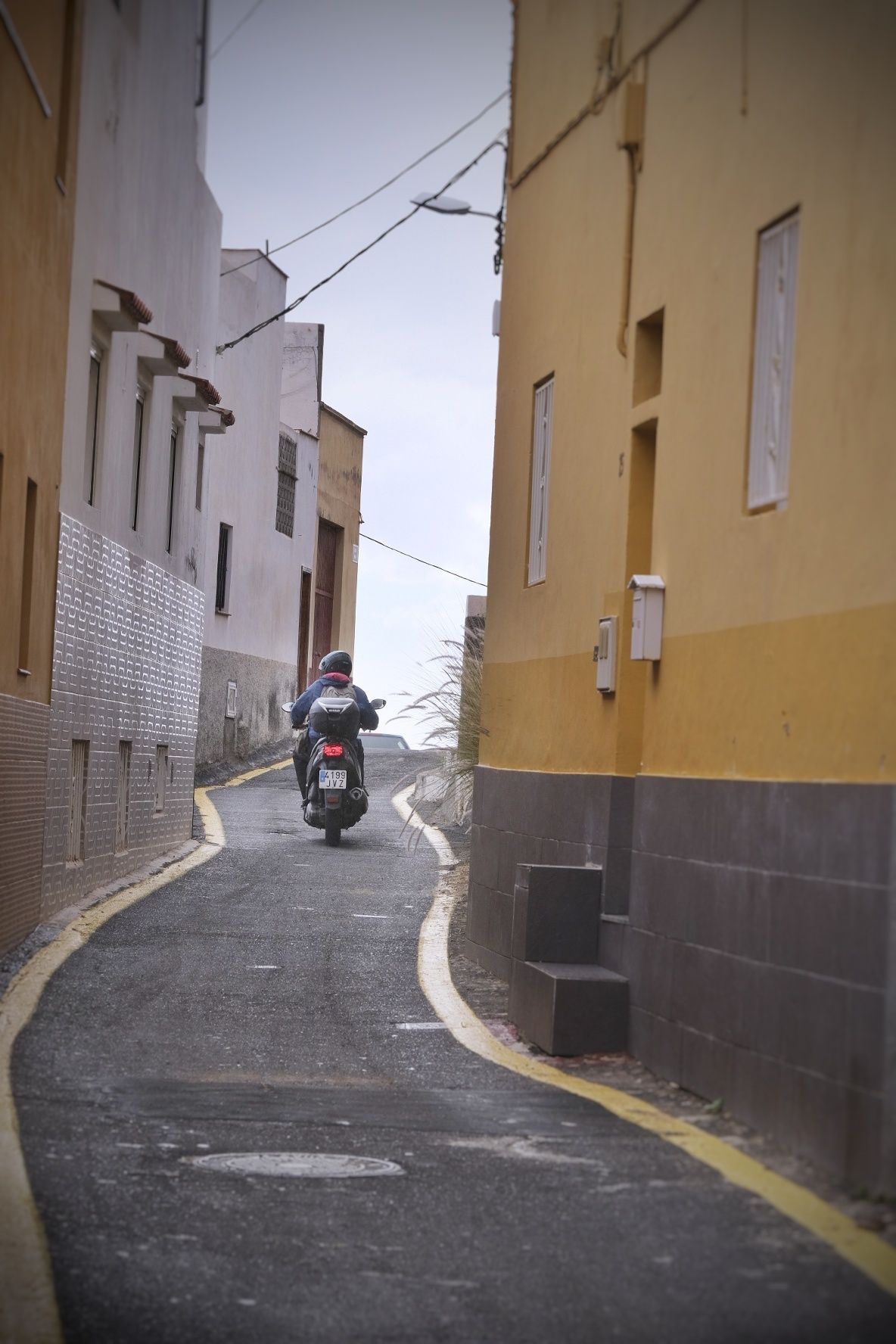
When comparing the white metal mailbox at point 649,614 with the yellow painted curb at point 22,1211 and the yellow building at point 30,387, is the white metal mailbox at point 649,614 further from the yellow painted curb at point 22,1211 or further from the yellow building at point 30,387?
the yellow building at point 30,387

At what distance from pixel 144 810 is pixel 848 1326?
12.6 metres

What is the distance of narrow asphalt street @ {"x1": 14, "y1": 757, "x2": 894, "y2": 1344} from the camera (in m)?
4.45

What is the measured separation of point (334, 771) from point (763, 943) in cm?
1156

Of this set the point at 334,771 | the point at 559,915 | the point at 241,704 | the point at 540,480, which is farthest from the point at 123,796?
the point at 241,704

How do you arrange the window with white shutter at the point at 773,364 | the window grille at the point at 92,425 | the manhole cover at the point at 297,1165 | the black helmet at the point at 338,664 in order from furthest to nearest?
the black helmet at the point at 338,664
the window grille at the point at 92,425
the window with white shutter at the point at 773,364
the manhole cover at the point at 297,1165

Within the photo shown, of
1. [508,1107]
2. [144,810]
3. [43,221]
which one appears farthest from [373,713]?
[508,1107]

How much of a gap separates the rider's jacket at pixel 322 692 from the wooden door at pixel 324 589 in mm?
19153

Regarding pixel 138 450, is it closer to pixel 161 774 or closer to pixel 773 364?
pixel 161 774

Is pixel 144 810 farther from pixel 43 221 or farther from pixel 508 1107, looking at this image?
pixel 508 1107

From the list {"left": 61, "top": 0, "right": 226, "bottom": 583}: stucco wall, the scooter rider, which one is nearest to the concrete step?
{"left": 61, "top": 0, "right": 226, "bottom": 583}: stucco wall

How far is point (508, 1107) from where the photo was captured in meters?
7.13

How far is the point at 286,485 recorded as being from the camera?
1368 inches

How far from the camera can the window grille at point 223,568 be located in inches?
1160

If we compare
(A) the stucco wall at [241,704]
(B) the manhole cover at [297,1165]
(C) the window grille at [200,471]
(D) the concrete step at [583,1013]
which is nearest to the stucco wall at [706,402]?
(D) the concrete step at [583,1013]
